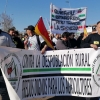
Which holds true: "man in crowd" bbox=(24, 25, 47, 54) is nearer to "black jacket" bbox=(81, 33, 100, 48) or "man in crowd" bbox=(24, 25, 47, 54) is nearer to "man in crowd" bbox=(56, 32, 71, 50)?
"man in crowd" bbox=(56, 32, 71, 50)

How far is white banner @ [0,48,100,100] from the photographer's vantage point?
431cm

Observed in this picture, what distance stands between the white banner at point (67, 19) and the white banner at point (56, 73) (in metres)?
3.47

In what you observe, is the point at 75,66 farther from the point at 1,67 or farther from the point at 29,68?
the point at 1,67

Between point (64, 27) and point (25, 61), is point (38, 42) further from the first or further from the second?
point (64, 27)

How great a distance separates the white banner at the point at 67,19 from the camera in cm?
789

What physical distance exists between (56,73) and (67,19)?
3949 mm

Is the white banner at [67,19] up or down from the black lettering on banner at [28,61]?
up

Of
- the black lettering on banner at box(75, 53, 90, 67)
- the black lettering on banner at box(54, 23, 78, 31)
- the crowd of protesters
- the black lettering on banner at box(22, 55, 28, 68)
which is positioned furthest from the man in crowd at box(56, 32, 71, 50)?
the black lettering on banner at box(54, 23, 78, 31)

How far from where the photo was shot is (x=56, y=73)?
4.59 meters

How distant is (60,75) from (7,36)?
1.33 m

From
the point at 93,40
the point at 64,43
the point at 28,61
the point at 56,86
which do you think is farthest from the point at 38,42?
the point at 93,40

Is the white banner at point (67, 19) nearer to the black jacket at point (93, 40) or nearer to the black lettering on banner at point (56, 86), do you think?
the black jacket at point (93, 40)

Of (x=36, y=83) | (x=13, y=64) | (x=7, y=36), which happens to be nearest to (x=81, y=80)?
(x=36, y=83)

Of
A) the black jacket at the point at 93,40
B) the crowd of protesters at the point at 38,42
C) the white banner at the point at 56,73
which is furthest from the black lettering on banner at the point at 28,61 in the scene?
the black jacket at the point at 93,40
